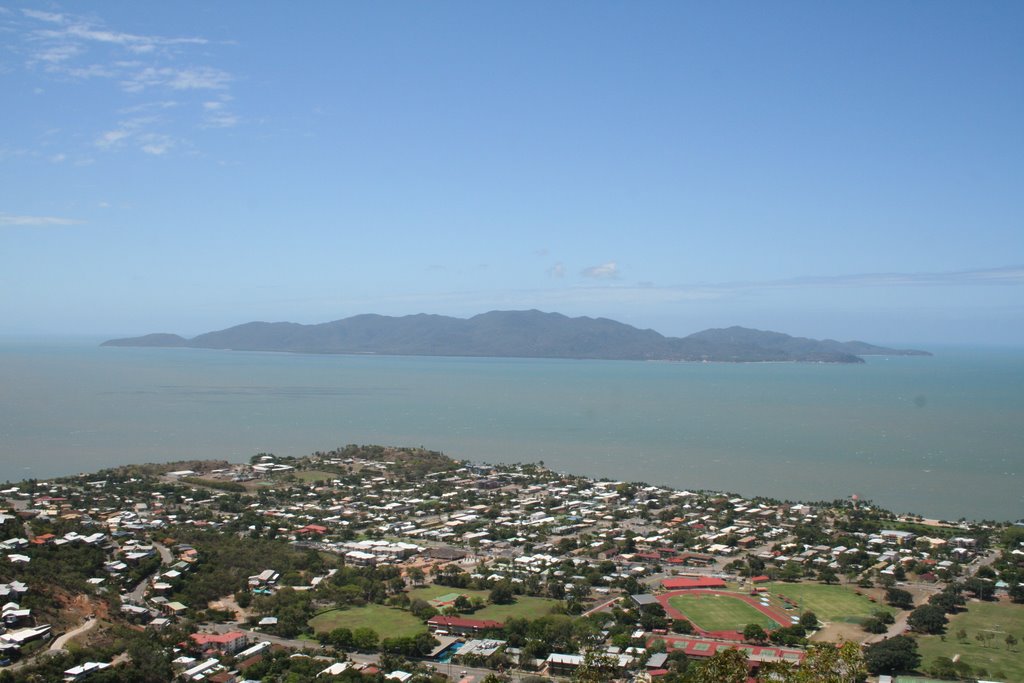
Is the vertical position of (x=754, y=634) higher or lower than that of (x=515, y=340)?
lower

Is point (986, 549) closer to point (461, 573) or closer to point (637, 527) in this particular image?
point (637, 527)

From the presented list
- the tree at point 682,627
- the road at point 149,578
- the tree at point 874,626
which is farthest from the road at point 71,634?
the tree at point 874,626

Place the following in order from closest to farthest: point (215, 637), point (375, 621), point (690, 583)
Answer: point (215, 637) → point (375, 621) → point (690, 583)

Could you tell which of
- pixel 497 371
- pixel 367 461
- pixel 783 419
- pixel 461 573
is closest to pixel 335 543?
pixel 461 573

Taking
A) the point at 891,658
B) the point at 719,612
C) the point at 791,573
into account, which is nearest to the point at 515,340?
the point at 791,573

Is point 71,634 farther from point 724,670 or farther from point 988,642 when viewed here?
point 988,642

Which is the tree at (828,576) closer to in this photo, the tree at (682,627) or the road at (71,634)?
the tree at (682,627)

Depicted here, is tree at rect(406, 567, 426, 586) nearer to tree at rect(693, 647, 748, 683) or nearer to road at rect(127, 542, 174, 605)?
road at rect(127, 542, 174, 605)

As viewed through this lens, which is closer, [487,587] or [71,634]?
[71,634]

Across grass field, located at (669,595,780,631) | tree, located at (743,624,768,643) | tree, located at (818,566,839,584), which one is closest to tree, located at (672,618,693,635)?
grass field, located at (669,595,780,631)

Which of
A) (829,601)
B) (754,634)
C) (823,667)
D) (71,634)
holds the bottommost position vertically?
(829,601)
